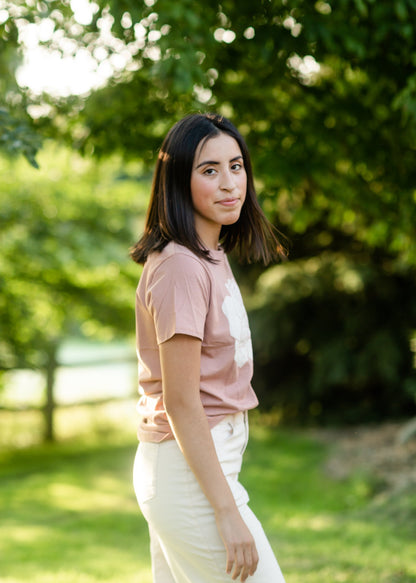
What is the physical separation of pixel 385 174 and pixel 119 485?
4781 millimetres

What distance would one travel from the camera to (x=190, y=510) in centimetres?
149

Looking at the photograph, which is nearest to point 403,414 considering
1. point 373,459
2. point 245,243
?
point 373,459

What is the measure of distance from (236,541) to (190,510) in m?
0.12

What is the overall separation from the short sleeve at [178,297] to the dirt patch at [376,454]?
14.3 feet

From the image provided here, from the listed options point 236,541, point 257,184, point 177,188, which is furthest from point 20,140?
point 257,184

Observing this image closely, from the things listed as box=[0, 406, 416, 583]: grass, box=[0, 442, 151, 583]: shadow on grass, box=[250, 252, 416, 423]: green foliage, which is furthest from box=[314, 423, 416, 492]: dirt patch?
box=[0, 442, 151, 583]: shadow on grass

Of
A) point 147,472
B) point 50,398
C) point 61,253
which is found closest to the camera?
point 147,472

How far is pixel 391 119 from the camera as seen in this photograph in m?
3.68

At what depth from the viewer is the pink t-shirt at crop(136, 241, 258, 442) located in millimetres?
1451

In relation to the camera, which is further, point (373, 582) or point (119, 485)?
point (119, 485)

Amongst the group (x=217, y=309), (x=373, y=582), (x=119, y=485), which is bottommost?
(x=119, y=485)

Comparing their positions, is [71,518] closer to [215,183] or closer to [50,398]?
[50,398]

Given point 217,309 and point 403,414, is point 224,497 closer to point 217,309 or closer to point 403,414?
point 217,309

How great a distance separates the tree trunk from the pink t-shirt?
8.55 metres
